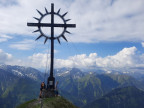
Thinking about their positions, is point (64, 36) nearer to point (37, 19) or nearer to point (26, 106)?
point (37, 19)

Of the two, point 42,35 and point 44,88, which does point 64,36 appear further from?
point 44,88

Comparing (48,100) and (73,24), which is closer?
(48,100)

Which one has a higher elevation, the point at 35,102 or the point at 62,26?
the point at 62,26

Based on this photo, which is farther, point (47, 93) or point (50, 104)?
point (47, 93)

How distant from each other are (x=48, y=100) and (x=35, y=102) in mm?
1794

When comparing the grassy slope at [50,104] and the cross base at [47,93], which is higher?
the cross base at [47,93]

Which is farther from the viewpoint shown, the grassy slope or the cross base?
the cross base

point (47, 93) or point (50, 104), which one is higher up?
point (47, 93)

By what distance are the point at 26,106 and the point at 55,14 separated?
14714 millimetres

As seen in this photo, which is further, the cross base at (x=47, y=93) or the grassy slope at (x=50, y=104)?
the cross base at (x=47, y=93)

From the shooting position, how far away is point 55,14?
28641 millimetres

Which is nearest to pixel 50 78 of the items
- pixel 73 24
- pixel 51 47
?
pixel 51 47

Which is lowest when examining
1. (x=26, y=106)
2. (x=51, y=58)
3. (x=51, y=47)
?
(x=26, y=106)

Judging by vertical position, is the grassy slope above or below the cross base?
below
